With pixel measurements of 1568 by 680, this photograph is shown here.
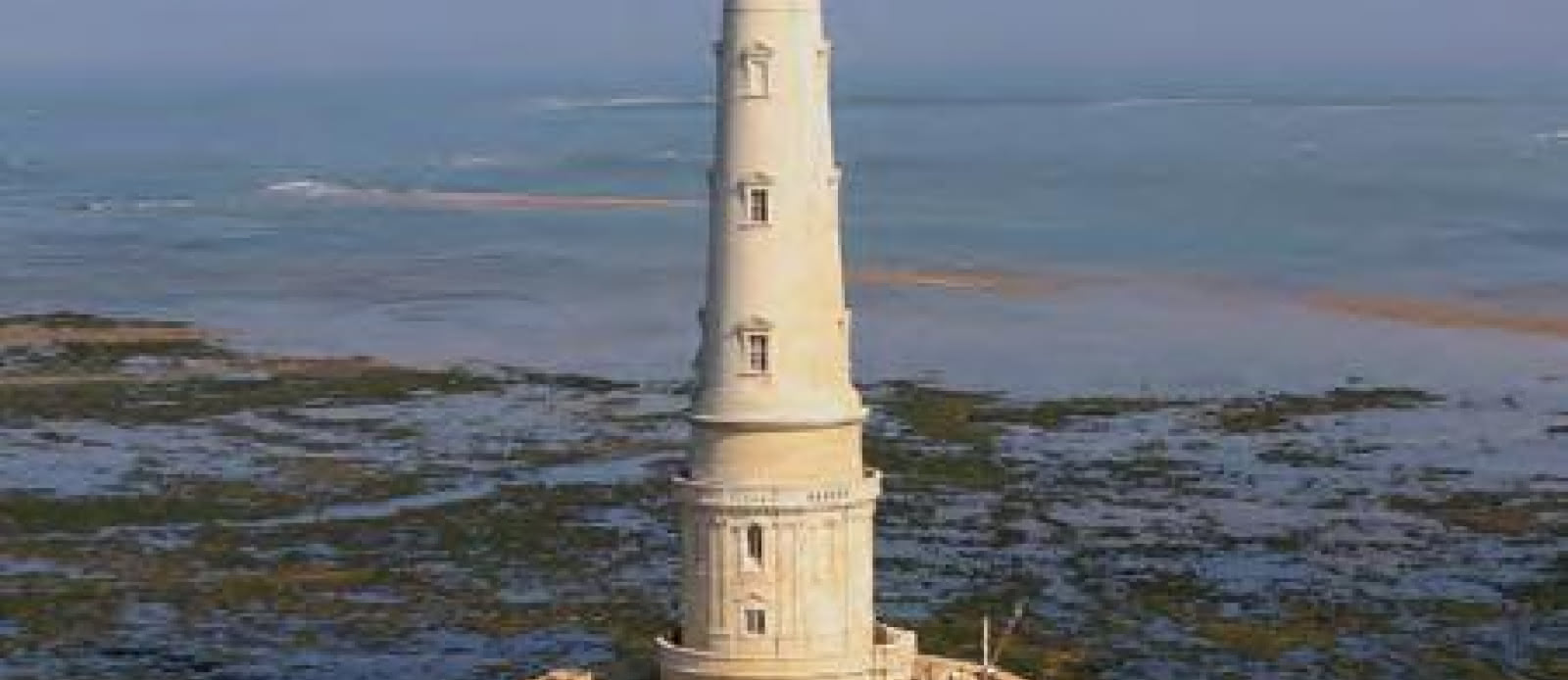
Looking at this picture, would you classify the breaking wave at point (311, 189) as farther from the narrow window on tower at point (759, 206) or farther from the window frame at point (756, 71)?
the window frame at point (756, 71)

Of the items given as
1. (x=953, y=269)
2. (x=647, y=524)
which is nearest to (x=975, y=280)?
(x=953, y=269)

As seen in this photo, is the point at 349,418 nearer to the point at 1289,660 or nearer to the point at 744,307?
the point at 1289,660

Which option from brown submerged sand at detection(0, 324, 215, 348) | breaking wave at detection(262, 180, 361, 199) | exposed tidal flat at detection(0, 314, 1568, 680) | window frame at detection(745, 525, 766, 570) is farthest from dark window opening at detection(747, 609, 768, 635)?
breaking wave at detection(262, 180, 361, 199)

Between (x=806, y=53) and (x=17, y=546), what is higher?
(x=806, y=53)

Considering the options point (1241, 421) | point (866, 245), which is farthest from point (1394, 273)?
point (1241, 421)

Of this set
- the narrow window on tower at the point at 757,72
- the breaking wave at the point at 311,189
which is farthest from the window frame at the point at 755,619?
the breaking wave at the point at 311,189

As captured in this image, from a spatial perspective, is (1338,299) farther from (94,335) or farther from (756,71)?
(756,71)

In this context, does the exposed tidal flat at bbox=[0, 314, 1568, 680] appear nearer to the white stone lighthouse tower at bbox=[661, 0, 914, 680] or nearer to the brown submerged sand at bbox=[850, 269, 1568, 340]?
the brown submerged sand at bbox=[850, 269, 1568, 340]
